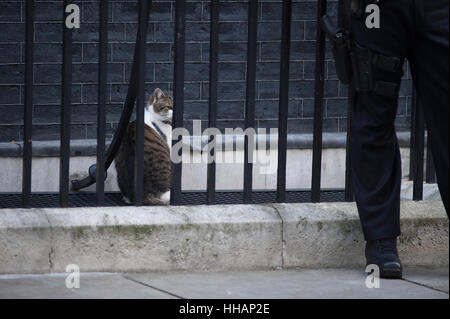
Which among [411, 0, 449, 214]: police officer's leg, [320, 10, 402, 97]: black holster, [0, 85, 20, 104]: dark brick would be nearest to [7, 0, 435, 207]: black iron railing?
[320, 10, 402, 97]: black holster

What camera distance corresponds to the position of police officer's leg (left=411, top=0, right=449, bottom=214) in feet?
14.9

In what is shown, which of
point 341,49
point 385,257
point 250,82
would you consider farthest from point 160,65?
point 385,257

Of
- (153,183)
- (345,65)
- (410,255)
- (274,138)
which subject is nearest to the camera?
(345,65)

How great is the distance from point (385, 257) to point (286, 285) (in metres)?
0.47

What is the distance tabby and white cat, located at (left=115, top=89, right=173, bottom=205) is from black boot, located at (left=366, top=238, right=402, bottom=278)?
1.31 metres

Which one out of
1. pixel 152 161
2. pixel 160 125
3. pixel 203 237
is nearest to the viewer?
pixel 203 237

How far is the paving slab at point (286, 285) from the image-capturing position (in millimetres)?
4594

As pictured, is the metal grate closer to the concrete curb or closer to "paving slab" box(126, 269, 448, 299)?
the concrete curb

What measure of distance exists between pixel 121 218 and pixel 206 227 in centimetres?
37

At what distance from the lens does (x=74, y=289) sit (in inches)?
180

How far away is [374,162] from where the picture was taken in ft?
16.2
